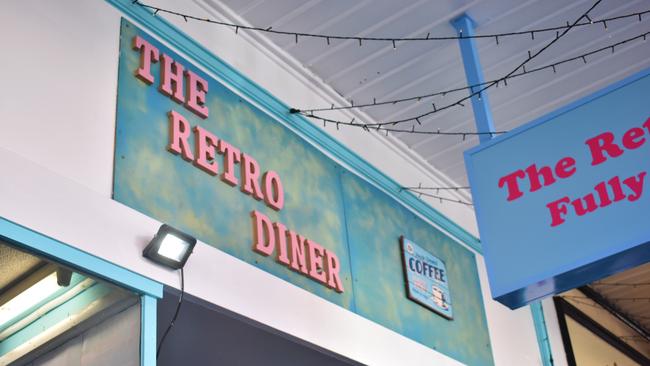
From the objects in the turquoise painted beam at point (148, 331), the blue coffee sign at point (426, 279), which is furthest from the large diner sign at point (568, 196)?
the turquoise painted beam at point (148, 331)

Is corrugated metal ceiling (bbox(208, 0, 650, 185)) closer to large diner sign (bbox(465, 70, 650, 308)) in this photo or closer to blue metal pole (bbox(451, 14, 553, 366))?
blue metal pole (bbox(451, 14, 553, 366))

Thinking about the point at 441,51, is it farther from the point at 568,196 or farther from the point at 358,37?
the point at 568,196

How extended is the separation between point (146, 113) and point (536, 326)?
16.0ft

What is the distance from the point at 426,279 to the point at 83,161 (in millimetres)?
3367

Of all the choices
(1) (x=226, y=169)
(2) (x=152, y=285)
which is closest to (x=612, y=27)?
(1) (x=226, y=169)

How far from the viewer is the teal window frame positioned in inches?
149

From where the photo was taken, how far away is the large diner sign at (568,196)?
4.43 meters

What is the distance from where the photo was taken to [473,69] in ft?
19.6

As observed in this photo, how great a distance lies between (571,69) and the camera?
6.66 metres

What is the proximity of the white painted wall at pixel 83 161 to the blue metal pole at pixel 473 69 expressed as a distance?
161 cm

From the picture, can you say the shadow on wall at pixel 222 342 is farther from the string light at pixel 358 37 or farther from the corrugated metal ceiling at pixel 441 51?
the corrugated metal ceiling at pixel 441 51

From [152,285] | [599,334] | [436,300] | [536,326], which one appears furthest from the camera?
[599,334]

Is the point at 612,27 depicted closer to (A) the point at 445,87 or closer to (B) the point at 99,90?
(A) the point at 445,87

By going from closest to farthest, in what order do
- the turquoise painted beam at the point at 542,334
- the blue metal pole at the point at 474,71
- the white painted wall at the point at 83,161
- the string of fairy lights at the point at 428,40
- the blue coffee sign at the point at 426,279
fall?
the white painted wall at the point at 83,161 → the string of fairy lights at the point at 428,40 → the blue metal pole at the point at 474,71 → the blue coffee sign at the point at 426,279 → the turquoise painted beam at the point at 542,334
